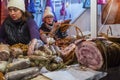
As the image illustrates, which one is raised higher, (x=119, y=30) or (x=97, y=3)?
(x=97, y=3)

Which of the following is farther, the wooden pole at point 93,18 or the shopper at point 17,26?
the wooden pole at point 93,18

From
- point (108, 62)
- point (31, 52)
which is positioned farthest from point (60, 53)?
point (108, 62)

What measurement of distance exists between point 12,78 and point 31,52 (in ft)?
1.21

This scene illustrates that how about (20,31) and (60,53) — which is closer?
(60,53)

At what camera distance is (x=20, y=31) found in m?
2.54

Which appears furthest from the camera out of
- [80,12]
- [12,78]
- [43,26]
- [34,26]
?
→ [80,12]

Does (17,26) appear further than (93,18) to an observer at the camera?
No

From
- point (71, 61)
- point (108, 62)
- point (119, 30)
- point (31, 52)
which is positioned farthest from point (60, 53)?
point (119, 30)

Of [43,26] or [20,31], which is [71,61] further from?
[43,26]

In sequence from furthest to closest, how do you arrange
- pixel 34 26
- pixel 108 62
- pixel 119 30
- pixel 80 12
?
pixel 80 12
pixel 119 30
pixel 34 26
pixel 108 62

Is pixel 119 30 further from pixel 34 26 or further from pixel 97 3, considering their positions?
pixel 34 26

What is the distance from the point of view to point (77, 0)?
3.88 metres

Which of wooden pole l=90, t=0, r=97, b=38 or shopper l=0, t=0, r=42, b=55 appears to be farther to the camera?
wooden pole l=90, t=0, r=97, b=38

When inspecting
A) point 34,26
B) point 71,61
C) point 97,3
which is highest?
point 97,3
